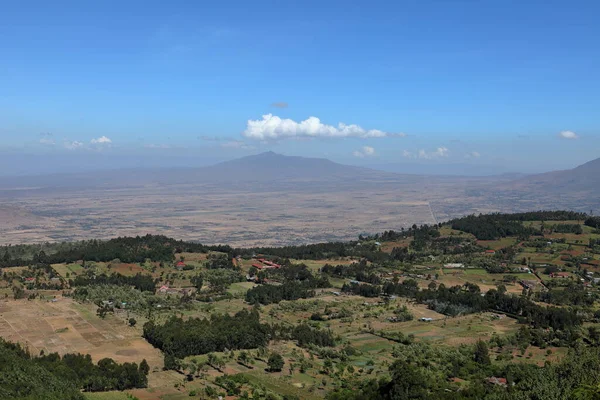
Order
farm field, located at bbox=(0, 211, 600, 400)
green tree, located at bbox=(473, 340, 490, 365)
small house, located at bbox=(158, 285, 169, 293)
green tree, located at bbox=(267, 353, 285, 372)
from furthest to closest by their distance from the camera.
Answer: small house, located at bbox=(158, 285, 169, 293) → green tree, located at bbox=(473, 340, 490, 365) → farm field, located at bbox=(0, 211, 600, 400) → green tree, located at bbox=(267, 353, 285, 372)

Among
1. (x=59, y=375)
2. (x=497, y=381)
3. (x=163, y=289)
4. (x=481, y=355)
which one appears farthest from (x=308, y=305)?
(x=59, y=375)

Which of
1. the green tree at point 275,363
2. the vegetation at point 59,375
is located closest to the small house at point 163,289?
the vegetation at point 59,375

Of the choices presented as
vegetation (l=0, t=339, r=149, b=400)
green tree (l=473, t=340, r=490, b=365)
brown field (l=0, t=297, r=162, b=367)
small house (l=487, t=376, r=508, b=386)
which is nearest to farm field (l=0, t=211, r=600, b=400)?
brown field (l=0, t=297, r=162, b=367)

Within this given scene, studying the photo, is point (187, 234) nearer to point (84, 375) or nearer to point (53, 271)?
point (53, 271)

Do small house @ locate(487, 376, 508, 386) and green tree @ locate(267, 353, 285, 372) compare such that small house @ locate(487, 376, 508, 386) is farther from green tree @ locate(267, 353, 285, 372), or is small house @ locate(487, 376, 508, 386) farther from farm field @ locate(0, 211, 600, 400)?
green tree @ locate(267, 353, 285, 372)

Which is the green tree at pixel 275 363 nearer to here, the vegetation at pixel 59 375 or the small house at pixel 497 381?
the vegetation at pixel 59 375

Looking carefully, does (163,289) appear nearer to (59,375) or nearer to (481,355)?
(59,375)

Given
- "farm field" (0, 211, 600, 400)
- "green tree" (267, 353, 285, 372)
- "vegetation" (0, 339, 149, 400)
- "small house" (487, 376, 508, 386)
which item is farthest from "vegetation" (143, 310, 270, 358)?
"small house" (487, 376, 508, 386)

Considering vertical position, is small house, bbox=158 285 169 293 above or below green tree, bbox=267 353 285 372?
below

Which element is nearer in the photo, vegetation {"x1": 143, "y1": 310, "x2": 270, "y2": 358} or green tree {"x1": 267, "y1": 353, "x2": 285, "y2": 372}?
green tree {"x1": 267, "y1": 353, "x2": 285, "y2": 372}

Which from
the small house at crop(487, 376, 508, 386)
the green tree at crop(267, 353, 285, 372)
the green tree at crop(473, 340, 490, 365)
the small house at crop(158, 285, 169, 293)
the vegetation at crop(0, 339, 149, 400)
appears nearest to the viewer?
the vegetation at crop(0, 339, 149, 400)
